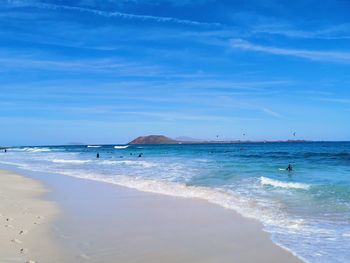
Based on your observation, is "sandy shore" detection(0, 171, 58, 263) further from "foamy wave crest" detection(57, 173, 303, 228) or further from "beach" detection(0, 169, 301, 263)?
"foamy wave crest" detection(57, 173, 303, 228)

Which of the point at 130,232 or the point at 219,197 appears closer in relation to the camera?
the point at 130,232

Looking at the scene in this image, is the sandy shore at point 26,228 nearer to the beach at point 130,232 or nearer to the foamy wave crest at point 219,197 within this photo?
the beach at point 130,232

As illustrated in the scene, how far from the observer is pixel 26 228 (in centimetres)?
920

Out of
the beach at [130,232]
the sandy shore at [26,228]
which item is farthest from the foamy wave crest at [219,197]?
the sandy shore at [26,228]

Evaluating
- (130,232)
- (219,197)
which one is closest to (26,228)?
(130,232)

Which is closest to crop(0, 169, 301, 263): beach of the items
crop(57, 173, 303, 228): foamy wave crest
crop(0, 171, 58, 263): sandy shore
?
crop(0, 171, 58, 263): sandy shore

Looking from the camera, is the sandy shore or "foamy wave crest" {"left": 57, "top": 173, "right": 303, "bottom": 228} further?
"foamy wave crest" {"left": 57, "top": 173, "right": 303, "bottom": 228}

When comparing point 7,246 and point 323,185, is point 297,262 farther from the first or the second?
point 323,185

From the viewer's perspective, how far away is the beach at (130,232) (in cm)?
718

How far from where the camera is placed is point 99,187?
18.5m

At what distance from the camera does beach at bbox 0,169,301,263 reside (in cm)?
718

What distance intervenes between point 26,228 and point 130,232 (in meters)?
2.32

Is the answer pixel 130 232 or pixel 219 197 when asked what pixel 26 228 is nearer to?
pixel 130 232

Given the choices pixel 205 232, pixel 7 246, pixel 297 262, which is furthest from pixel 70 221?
pixel 297 262
